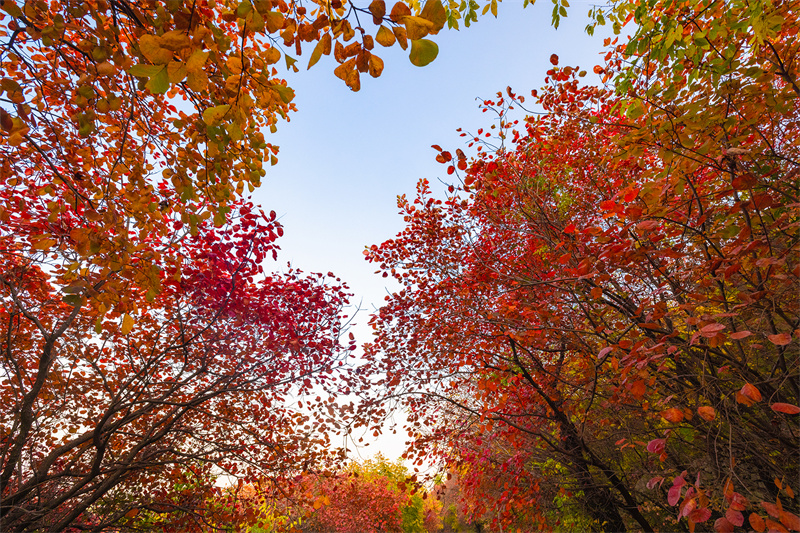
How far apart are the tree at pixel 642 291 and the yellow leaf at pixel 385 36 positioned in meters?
1.75

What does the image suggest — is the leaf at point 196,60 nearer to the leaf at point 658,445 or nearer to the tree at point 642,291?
the tree at point 642,291

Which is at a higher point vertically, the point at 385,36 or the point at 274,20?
the point at 274,20

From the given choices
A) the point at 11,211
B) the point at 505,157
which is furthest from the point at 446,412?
the point at 11,211

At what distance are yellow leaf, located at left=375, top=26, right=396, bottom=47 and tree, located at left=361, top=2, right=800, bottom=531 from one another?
1.75 m

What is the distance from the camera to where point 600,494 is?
6.31 metres

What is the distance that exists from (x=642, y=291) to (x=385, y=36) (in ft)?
15.7

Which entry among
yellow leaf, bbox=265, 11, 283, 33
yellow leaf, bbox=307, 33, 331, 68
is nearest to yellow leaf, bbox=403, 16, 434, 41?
yellow leaf, bbox=307, 33, 331, 68

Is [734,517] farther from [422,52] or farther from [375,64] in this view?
[375,64]

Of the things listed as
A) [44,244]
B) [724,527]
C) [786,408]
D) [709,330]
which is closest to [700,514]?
[724,527]

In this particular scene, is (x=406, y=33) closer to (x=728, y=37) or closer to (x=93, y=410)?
(x=728, y=37)

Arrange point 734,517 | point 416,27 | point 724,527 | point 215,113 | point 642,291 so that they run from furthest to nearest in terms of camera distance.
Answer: point 642,291
point 724,527
point 734,517
point 215,113
point 416,27

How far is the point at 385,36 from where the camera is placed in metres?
1.30

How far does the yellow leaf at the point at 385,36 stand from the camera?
1295 mm

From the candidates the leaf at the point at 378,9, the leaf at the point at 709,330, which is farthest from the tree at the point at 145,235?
the leaf at the point at 709,330
